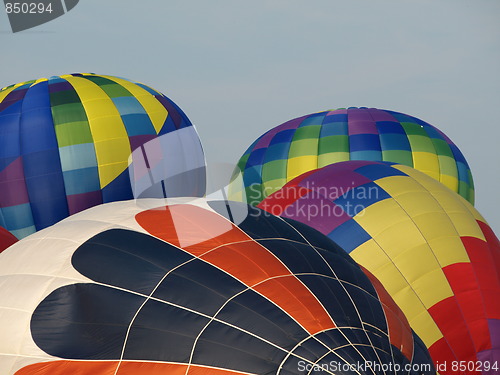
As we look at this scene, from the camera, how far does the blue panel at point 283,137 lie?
49.5 feet

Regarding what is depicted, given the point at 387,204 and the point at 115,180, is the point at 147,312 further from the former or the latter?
the point at 115,180

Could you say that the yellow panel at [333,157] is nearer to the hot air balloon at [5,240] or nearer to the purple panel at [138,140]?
the purple panel at [138,140]

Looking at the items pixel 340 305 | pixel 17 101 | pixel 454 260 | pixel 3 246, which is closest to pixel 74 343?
pixel 340 305

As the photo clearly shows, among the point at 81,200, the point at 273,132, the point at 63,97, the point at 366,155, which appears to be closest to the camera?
the point at 81,200

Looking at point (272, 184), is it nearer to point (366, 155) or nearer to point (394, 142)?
point (366, 155)

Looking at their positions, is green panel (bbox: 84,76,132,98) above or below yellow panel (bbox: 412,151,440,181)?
above

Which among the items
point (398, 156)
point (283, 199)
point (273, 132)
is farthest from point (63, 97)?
point (283, 199)

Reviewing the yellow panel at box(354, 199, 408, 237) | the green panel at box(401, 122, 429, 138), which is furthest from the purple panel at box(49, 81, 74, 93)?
the yellow panel at box(354, 199, 408, 237)

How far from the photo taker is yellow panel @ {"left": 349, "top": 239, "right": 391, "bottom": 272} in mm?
7004

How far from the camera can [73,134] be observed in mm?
13609

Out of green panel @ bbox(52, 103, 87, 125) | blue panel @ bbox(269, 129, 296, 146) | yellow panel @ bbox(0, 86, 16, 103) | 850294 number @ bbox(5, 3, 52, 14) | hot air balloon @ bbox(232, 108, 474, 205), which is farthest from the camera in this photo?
blue panel @ bbox(269, 129, 296, 146)

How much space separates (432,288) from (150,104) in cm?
898

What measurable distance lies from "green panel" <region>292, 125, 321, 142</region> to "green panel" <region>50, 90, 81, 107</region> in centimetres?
407

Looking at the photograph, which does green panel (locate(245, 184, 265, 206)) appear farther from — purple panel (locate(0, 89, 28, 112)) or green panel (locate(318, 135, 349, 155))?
purple panel (locate(0, 89, 28, 112))
